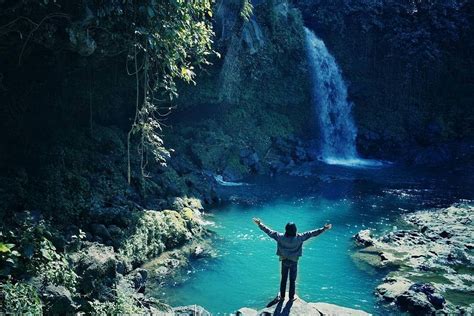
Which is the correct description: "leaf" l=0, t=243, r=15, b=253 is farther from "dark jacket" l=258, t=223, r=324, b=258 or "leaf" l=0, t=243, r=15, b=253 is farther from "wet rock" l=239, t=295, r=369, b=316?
"dark jacket" l=258, t=223, r=324, b=258

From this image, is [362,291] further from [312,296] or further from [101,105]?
[101,105]

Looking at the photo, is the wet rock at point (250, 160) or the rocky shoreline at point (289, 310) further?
the wet rock at point (250, 160)

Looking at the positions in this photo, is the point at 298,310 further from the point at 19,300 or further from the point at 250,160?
the point at 250,160

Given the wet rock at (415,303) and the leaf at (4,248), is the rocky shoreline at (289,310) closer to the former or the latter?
the wet rock at (415,303)

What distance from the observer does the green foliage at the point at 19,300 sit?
332 inches

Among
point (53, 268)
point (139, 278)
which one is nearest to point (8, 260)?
point (53, 268)

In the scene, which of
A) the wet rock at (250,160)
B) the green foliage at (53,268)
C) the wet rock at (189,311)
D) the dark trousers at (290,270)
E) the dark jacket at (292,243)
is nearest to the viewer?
the green foliage at (53,268)

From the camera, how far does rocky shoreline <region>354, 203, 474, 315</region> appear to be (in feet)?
44.6

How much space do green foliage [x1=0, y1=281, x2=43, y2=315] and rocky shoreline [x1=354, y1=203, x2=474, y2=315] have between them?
10.5m

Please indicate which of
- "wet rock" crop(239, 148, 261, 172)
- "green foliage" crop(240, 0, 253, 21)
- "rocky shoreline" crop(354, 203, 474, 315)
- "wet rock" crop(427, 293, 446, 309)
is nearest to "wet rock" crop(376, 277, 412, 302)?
"rocky shoreline" crop(354, 203, 474, 315)

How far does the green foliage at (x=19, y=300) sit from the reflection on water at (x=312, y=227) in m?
5.21

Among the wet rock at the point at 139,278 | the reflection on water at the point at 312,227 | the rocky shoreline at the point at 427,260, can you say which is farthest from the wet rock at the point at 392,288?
the wet rock at the point at 139,278

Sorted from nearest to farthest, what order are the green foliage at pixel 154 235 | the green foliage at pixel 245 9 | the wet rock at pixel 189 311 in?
the wet rock at pixel 189 311
the green foliage at pixel 154 235
the green foliage at pixel 245 9

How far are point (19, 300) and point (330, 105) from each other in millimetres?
37854
